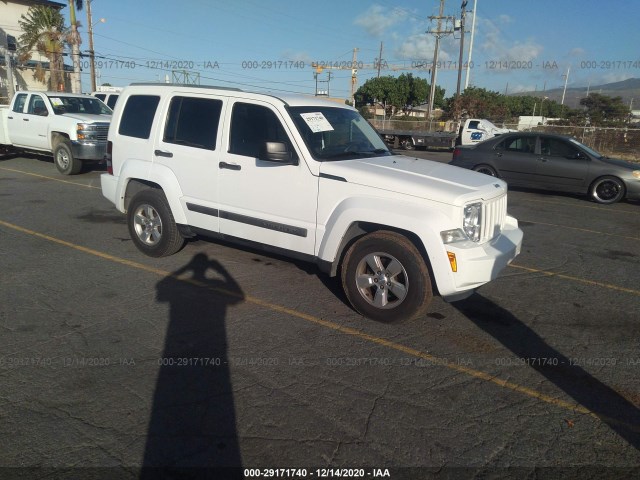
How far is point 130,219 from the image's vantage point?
6180mm

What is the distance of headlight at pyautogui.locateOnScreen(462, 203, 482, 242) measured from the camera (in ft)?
13.6

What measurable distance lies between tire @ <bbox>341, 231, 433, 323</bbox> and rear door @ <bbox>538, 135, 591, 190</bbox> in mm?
9175

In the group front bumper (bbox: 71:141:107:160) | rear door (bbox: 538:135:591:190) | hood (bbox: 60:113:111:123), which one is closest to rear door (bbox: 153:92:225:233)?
front bumper (bbox: 71:141:107:160)

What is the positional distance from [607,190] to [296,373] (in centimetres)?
1076

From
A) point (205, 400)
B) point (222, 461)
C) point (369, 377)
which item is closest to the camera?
point (222, 461)

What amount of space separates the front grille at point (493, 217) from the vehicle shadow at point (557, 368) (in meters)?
0.82

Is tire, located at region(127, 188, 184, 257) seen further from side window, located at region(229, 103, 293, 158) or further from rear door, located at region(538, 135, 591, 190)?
rear door, located at region(538, 135, 591, 190)

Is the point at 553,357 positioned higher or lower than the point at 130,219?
lower

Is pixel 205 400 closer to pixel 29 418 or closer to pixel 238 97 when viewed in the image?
pixel 29 418

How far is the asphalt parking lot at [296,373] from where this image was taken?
2.78 metres

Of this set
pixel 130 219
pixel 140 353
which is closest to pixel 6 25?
pixel 130 219

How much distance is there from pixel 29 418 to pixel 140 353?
0.94 metres

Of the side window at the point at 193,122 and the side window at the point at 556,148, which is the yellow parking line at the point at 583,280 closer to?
the side window at the point at 193,122

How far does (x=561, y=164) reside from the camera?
11.7m
